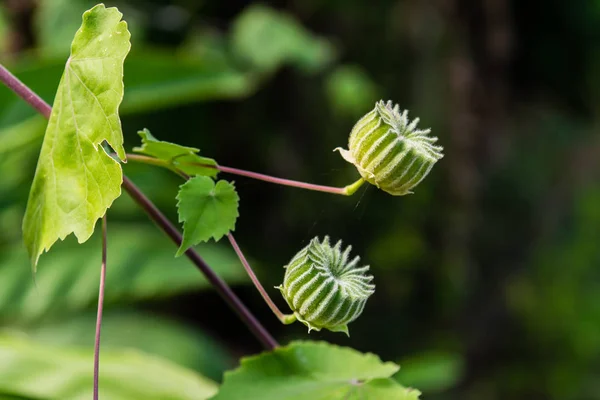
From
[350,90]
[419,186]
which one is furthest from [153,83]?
[419,186]

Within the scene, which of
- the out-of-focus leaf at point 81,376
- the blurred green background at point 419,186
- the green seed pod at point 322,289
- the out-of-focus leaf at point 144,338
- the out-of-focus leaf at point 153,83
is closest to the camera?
the green seed pod at point 322,289

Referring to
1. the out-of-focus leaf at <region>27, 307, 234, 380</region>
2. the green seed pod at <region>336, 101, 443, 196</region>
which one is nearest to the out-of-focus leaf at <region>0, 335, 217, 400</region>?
the green seed pod at <region>336, 101, 443, 196</region>

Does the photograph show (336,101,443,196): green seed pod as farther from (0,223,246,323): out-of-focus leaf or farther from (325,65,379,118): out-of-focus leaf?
Result: (325,65,379,118): out-of-focus leaf

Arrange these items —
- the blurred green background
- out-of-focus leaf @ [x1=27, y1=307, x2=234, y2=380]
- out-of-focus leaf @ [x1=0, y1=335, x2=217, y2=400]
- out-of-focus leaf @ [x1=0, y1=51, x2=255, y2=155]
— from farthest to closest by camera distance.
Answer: the blurred green background
out-of-focus leaf @ [x1=27, y1=307, x2=234, y2=380]
out-of-focus leaf @ [x1=0, y1=51, x2=255, y2=155]
out-of-focus leaf @ [x1=0, y1=335, x2=217, y2=400]

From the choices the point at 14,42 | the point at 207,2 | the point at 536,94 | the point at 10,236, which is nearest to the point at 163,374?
the point at 10,236

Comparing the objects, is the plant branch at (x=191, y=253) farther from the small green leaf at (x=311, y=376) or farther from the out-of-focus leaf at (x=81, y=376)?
the out-of-focus leaf at (x=81, y=376)

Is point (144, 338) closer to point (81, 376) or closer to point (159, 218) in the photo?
point (81, 376)

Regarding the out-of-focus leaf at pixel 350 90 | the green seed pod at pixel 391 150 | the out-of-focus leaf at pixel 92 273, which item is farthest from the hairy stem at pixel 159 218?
the out-of-focus leaf at pixel 350 90
